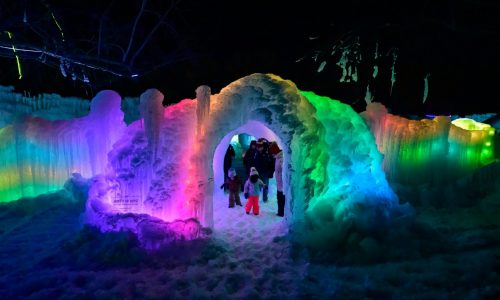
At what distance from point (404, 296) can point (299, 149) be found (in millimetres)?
3426

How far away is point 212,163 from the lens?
25.9 ft

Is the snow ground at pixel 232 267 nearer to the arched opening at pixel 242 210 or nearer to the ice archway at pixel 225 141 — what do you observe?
the arched opening at pixel 242 210

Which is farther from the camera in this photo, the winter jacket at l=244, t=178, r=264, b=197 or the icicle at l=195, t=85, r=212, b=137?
the winter jacket at l=244, t=178, r=264, b=197

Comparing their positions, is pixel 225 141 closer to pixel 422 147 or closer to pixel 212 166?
pixel 212 166

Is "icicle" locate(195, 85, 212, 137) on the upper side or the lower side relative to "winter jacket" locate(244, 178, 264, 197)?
upper

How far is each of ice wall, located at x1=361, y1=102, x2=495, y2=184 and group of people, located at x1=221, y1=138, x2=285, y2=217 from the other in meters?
3.03

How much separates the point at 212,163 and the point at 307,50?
11.8 m

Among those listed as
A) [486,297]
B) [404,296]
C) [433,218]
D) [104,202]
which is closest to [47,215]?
[104,202]

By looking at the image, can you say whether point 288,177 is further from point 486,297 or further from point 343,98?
point 343,98

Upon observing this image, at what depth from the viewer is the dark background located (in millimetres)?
8641

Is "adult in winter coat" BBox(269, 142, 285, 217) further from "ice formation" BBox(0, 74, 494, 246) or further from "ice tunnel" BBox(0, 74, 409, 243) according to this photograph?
"ice tunnel" BBox(0, 74, 409, 243)

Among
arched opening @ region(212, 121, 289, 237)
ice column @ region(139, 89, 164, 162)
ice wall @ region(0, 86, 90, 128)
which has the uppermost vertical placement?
ice wall @ region(0, 86, 90, 128)

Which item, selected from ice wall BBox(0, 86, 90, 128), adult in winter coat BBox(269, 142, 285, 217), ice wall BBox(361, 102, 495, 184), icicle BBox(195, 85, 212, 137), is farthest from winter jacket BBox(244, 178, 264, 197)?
ice wall BBox(0, 86, 90, 128)

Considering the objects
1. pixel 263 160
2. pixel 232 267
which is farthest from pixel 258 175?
pixel 232 267
